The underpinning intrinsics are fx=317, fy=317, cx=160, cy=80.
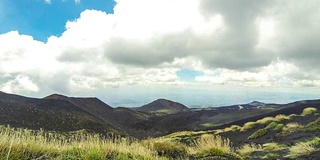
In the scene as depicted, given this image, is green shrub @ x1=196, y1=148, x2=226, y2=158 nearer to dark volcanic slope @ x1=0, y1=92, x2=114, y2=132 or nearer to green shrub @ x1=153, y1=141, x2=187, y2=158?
green shrub @ x1=153, y1=141, x2=187, y2=158

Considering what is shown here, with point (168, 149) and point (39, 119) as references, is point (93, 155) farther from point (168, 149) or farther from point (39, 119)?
point (39, 119)

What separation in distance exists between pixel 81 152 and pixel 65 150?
0.46 meters

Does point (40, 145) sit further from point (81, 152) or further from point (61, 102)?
point (61, 102)

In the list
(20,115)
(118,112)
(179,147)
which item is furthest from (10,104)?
(118,112)

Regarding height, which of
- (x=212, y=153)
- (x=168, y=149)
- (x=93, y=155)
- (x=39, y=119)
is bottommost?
(x=39, y=119)

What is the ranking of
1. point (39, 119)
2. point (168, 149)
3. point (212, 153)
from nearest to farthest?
point (212, 153) → point (168, 149) → point (39, 119)

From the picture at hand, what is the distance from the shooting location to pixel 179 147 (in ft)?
46.8

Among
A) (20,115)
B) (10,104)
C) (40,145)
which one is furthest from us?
(10,104)

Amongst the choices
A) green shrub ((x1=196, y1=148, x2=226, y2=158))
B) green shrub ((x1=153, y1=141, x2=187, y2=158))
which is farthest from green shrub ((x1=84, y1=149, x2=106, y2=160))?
green shrub ((x1=153, y1=141, x2=187, y2=158))

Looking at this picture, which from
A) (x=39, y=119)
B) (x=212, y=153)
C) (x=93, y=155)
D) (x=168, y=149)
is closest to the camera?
→ (x=93, y=155)

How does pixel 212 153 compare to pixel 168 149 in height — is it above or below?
above

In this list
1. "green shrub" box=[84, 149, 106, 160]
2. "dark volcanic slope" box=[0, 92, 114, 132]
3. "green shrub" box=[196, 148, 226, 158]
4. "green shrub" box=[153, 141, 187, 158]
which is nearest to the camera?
"green shrub" box=[84, 149, 106, 160]

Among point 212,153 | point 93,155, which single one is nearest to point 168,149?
point 212,153

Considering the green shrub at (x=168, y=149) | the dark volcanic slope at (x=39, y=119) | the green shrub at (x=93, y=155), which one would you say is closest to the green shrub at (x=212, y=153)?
the green shrub at (x=168, y=149)
